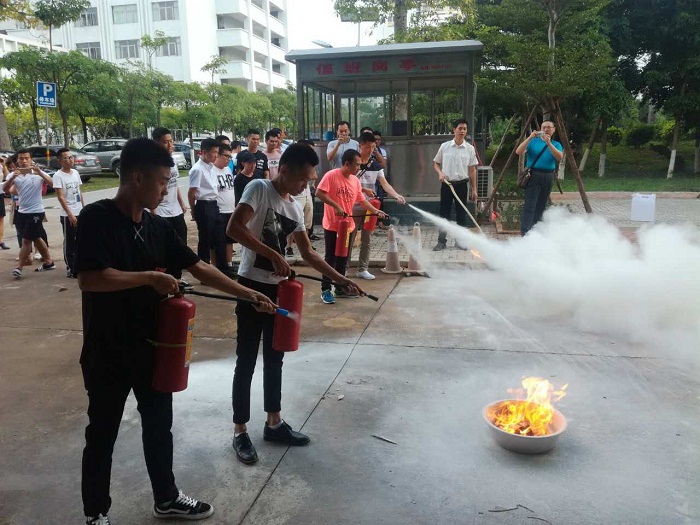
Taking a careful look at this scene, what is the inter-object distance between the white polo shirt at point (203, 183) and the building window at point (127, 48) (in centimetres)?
4877

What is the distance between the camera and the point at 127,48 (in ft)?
164

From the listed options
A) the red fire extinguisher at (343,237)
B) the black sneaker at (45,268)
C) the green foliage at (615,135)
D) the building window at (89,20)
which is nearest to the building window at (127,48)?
the building window at (89,20)

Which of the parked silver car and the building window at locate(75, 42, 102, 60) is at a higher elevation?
the building window at locate(75, 42, 102, 60)

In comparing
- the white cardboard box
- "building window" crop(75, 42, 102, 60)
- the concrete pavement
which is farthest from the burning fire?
"building window" crop(75, 42, 102, 60)

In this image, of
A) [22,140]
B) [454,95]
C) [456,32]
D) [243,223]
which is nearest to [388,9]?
[456,32]

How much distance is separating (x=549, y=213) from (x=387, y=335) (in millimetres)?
4251

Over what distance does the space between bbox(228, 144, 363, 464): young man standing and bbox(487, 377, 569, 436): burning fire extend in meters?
1.21

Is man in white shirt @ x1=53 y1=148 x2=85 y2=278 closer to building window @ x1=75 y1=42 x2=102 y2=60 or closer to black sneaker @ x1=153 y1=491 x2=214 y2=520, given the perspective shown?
black sneaker @ x1=153 y1=491 x2=214 y2=520

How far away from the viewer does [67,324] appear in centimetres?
588

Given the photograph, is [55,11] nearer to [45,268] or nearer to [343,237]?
[45,268]

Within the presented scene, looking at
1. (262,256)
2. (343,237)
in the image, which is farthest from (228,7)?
(262,256)

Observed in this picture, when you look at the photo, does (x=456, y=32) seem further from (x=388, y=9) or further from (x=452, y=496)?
(x=452, y=496)

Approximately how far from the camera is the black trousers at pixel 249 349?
3.18 metres

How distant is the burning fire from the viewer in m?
3.29
